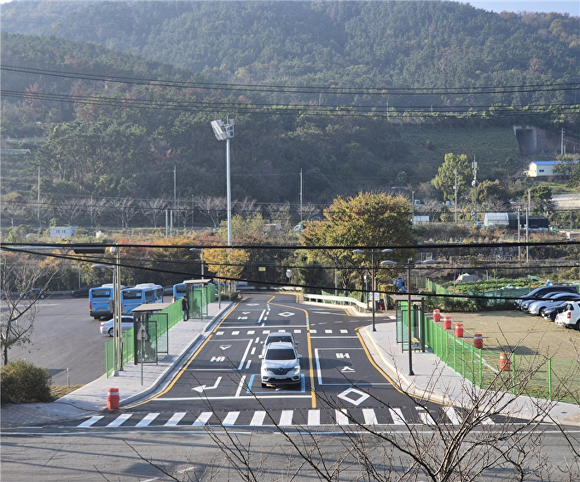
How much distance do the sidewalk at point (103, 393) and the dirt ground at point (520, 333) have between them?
→ 13.9 metres

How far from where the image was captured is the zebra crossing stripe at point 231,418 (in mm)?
18750

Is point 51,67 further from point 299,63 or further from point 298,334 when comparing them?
point 298,334

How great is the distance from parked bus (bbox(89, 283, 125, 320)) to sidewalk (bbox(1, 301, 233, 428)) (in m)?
13.7

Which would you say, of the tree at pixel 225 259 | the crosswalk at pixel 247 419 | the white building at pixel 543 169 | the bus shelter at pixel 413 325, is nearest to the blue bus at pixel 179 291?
the tree at pixel 225 259

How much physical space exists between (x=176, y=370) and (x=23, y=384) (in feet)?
23.0

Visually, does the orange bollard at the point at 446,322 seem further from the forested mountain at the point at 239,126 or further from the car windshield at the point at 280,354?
the forested mountain at the point at 239,126

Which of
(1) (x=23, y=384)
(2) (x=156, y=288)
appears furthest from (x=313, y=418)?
(2) (x=156, y=288)

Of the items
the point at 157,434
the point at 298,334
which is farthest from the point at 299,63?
the point at 157,434

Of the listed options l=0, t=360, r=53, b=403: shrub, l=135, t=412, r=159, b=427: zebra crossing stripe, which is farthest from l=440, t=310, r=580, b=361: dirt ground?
l=0, t=360, r=53, b=403: shrub

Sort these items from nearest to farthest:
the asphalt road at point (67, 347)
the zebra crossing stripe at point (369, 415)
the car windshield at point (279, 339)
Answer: the zebra crossing stripe at point (369, 415)
the car windshield at point (279, 339)
the asphalt road at point (67, 347)

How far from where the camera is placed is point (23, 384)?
70.7ft

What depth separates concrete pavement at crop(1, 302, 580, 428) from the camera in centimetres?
1905

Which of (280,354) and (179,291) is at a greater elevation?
(280,354)

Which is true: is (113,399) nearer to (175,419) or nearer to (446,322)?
(175,419)
